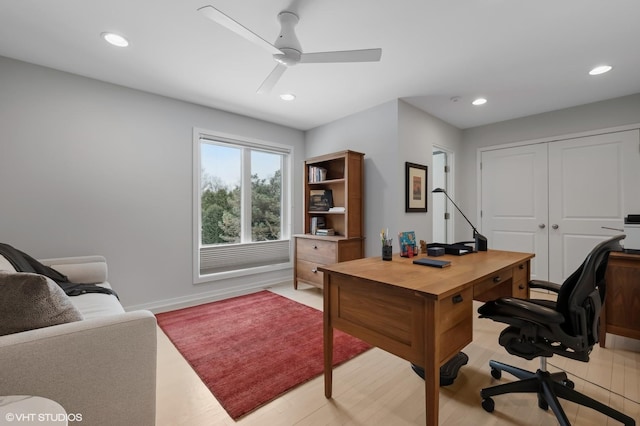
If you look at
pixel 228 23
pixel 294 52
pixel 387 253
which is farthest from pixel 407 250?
pixel 228 23

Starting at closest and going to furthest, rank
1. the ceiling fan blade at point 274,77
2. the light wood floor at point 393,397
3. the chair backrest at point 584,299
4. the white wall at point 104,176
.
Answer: the chair backrest at point 584,299
the light wood floor at point 393,397
the ceiling fan blade at point 274,77
the white wall at point 104,176

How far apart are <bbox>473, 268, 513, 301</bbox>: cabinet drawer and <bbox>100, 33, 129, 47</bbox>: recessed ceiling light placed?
2972mm

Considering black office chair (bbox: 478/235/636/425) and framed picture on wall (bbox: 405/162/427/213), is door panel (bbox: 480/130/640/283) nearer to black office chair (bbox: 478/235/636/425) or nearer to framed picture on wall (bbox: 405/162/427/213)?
framed picture on wall (bbox: 405/162/427/213)

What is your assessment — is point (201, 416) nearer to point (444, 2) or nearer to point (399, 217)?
point (399, 217)

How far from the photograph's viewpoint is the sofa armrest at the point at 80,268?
2.31 meters

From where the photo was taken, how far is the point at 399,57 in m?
2.39

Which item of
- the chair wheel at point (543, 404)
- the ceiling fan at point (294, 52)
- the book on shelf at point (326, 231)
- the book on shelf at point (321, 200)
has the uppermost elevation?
the ceiling fan at point (294, 52)

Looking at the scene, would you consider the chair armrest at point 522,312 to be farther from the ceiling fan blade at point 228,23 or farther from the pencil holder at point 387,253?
the ceiling fan blade at point 228,23

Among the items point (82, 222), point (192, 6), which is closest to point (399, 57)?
point (192, 6)

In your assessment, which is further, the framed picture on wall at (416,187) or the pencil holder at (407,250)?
the framed picture on wall at (416,187)

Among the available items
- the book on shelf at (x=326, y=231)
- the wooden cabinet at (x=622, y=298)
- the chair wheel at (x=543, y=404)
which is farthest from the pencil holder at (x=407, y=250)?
the book on shelf at (x=326, y=231)

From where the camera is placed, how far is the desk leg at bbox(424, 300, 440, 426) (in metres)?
1.17

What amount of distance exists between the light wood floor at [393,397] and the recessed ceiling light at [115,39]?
2.48 metres

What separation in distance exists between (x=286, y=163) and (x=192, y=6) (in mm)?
2708
